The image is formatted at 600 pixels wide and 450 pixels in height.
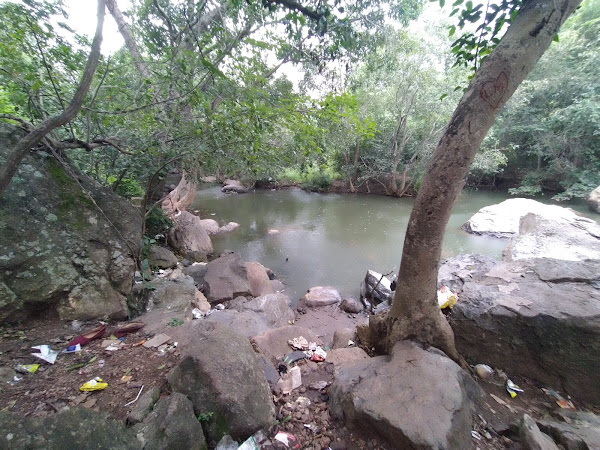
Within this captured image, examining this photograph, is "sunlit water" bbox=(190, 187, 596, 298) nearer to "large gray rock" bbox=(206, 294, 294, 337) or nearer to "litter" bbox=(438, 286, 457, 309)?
"large gray rock" bbox=(206, 294, 294, 337)

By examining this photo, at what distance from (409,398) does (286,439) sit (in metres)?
0.82

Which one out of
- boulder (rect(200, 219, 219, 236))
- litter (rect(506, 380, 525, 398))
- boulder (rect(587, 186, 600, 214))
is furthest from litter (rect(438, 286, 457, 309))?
boulder (rect(587, 186, 600, 214))

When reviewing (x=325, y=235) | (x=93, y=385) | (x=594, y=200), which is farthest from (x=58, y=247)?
(x=594, y=200)

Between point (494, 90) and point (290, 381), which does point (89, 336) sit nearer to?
point (290, 381)

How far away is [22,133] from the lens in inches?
100

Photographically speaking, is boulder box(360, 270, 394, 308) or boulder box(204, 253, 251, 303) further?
boulder box(360, 270, 394, 308)

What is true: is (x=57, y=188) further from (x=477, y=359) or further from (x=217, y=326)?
(x=477, y=359)

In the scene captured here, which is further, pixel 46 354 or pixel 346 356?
pixel 346 356

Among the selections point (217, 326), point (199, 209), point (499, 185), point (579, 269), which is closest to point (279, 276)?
point (217, 326)

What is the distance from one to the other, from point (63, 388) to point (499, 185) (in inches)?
761

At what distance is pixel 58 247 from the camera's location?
7.93 feet

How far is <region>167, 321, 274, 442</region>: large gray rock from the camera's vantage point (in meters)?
1.42

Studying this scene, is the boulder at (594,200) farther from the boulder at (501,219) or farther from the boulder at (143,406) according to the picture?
the boulder at (143,406)

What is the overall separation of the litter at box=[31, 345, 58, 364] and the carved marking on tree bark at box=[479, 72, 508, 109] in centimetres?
351
